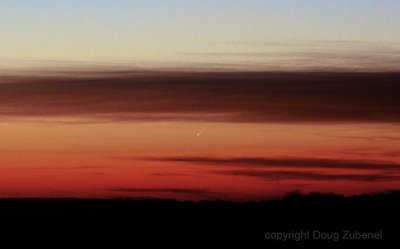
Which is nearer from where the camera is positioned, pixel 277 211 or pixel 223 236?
pixel 223 236

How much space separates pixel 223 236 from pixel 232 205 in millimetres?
7548

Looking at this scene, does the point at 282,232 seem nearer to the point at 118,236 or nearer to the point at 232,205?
the point at 118,236

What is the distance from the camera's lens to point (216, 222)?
29797mm

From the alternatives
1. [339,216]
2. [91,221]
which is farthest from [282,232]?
[91,221]

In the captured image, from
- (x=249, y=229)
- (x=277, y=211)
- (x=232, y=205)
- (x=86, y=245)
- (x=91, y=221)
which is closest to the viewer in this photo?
(x=86, y=245)

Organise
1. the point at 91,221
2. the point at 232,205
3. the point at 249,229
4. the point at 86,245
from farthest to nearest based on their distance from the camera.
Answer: the point at 232,205 → the point at 91,221 → the point at 249,229 → the point at 86,245

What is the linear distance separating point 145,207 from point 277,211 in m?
4.75

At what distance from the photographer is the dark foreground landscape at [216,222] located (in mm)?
26969

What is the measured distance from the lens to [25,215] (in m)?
33.2

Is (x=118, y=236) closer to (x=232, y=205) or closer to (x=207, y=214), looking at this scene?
(x=207, y=214)

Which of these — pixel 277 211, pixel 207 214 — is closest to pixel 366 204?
pixel 277 211

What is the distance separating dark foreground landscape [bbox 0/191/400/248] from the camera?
27.0 metres

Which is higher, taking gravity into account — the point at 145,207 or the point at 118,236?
the point at 118,236

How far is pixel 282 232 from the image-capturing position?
27812 mm
